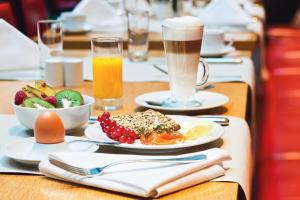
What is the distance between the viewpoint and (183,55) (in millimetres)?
1275

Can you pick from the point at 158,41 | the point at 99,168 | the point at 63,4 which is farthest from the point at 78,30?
the point at 63,4

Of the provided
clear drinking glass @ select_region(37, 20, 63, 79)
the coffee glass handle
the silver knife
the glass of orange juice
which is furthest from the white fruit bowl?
the silver knife

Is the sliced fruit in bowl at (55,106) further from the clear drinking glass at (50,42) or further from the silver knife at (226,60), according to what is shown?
the silver knife at (226,60)

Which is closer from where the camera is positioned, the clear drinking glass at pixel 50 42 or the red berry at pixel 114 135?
the red berry at pixel 114 135

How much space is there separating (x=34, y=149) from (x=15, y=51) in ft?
2.96

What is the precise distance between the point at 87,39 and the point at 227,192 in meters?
1.60

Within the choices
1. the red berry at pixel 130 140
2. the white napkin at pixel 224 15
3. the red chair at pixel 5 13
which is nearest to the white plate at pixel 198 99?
the red berry at pixel 130 140

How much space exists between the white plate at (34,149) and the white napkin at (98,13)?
1.77 m

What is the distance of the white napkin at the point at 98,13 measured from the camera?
107 inches

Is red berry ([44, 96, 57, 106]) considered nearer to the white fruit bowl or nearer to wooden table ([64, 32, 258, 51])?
the white fruit bowl

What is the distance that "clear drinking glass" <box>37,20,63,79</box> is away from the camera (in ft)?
5.24

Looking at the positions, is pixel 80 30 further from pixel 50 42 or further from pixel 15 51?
pixel 50 42

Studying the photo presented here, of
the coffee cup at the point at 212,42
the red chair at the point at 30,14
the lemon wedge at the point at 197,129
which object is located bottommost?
the red chair at the point at 30,14

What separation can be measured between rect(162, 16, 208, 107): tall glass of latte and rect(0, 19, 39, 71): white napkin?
599mm
